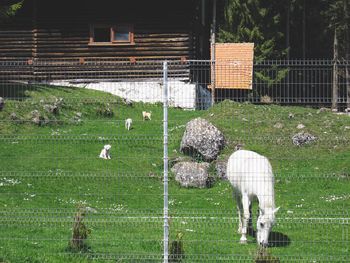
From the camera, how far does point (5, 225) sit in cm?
1438

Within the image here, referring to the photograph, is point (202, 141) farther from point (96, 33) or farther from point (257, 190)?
point (96, 33)

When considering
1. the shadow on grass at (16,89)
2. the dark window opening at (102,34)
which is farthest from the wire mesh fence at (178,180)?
→ the dark window opening at (102,34)

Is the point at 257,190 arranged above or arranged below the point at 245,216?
above

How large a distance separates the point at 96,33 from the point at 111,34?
0.73 metres

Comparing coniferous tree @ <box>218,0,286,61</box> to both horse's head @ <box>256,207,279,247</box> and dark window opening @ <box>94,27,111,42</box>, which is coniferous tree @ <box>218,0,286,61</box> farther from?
horse's head @ <box>256,207,279,247</box>

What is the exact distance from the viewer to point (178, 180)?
19656mm

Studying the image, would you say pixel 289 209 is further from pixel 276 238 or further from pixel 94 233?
pixel 94 233

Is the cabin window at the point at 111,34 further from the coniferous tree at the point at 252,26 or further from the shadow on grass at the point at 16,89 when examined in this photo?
the coniferous tree at the point at 252,26

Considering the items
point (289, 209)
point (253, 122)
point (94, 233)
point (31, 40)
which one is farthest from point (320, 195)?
point (31, 40)

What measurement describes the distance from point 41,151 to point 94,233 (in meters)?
3.74

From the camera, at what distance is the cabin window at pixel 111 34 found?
35.1 meters

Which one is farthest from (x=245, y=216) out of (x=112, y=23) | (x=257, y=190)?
(x=112, y=23)

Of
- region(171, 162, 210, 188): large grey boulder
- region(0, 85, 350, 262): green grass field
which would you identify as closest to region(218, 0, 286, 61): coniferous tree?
region(0, 85, 350, 262): green grass field

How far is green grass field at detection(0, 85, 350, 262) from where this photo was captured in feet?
42.1
